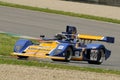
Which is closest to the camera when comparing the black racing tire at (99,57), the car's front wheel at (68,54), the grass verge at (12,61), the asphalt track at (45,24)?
the grass verge at (12,61)

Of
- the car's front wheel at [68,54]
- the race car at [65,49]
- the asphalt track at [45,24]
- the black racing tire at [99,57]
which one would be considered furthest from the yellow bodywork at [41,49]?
the asphalt track at [45,24]

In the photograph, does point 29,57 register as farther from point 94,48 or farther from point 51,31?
point 51,31

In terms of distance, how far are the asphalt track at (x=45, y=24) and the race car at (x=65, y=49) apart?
4112 mm

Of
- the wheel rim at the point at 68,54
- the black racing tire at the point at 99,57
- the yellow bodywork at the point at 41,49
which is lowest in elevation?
the black racing tire at the point at 99,57

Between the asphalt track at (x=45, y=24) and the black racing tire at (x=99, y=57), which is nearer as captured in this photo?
the black racing tire at (x=99, y=57)

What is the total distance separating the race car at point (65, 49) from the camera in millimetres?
13992

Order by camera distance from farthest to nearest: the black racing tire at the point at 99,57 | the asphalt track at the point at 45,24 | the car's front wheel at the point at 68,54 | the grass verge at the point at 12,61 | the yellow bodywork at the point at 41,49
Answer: the asphalt track at the point at 45,24 → the black racing tire at the point at 99,57 → the car's front wheel at the point at 68,54 → the yellow bodywork at the point at 41,49 → the grass verge at the point at 12,61

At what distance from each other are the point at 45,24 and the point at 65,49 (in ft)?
36.7

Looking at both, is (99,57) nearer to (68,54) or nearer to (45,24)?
(68,54)

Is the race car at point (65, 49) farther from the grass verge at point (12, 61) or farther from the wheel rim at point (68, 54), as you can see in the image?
the grass verge at point (12, 61)

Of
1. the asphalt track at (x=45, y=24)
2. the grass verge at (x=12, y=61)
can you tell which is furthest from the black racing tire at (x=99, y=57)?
the asphalt track at (x=45, y=24)

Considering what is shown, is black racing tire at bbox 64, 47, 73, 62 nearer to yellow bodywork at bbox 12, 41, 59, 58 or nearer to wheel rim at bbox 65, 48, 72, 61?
wheel rim at bbox 65, 48, 72, 61

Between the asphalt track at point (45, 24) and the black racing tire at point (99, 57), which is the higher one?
the black racing tire at point (99, 57)

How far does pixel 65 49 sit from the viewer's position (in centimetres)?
1405
